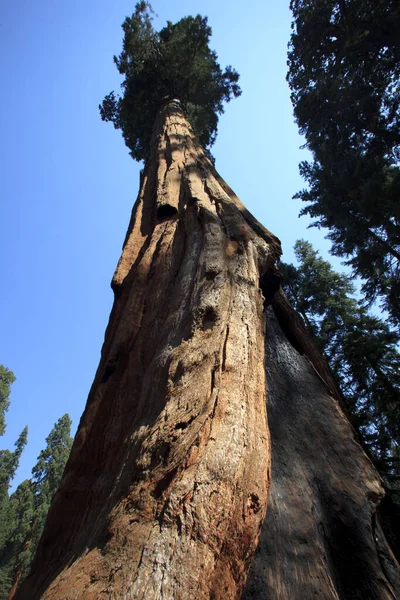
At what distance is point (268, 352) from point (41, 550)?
2094 millimetres

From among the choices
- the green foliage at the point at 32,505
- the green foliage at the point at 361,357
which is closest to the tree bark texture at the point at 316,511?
the green foliage at the point at 361,357

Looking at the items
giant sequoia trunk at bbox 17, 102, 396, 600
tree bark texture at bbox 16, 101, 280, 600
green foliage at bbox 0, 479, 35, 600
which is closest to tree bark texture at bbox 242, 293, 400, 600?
giant sequoia trunk at bbox 17, 102, 396, 600

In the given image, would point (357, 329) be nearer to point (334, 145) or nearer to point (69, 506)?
point (334, 145)

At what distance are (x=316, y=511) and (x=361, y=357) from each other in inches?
319

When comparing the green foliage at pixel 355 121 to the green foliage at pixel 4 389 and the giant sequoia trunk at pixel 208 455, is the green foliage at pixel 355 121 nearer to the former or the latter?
the giant sequoia trunk at pixel 208 455

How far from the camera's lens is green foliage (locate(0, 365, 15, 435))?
2722cm

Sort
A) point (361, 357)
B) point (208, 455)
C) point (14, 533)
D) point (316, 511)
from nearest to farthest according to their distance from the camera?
point (208, 455)
point (316, 511)
point (361, 357)
point (14, 533)

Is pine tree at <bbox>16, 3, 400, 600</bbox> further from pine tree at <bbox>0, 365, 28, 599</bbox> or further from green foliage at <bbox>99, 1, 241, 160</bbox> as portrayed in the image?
pine tree at <bbox>0, 365, 28, 599</bbox>

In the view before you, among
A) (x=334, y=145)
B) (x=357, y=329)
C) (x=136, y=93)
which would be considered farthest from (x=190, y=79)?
(x=357, y=329)

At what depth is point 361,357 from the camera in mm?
9438

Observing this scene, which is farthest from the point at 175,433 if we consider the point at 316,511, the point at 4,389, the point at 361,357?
the point at 4,389

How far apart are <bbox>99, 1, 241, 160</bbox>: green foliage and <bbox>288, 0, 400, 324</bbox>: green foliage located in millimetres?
2748

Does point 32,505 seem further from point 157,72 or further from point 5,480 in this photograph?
point 157,72

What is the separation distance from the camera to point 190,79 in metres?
10.8
